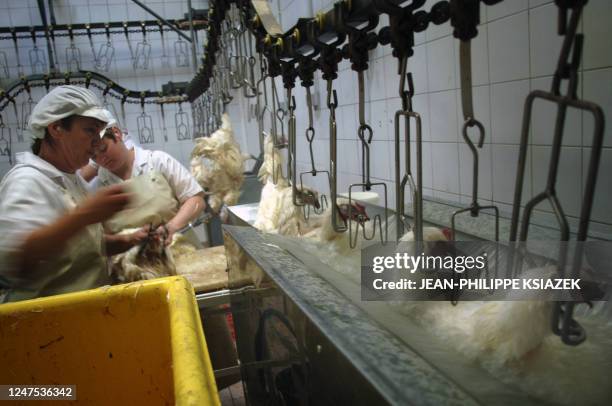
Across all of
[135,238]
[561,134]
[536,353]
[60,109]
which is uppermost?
[60,109]

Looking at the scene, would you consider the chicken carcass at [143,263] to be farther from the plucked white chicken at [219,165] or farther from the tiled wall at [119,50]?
the tiled wall at [119,50]

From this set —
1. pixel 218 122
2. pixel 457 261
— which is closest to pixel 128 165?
pixel 218 122

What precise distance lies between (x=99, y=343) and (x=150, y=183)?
1820 millimetres

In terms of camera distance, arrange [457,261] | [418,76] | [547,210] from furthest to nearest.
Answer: [418,76] → [547,210] → [457,261]

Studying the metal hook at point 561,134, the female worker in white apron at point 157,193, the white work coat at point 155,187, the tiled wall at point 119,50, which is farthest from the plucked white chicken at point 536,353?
the tiled wall at point 119,50

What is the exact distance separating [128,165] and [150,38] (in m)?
3.98

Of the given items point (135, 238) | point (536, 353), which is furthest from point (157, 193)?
point (536, 353)

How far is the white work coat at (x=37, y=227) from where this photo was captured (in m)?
1.56

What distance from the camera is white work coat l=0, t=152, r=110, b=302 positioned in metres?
Answer: 1.56

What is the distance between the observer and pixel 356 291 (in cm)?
101

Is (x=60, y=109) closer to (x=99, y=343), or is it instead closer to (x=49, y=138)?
(x=49, y=138)

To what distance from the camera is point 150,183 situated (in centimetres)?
295

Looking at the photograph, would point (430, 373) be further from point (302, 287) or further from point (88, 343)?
point (88, 343)

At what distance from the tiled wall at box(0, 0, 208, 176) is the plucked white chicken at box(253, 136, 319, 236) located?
4.52m
